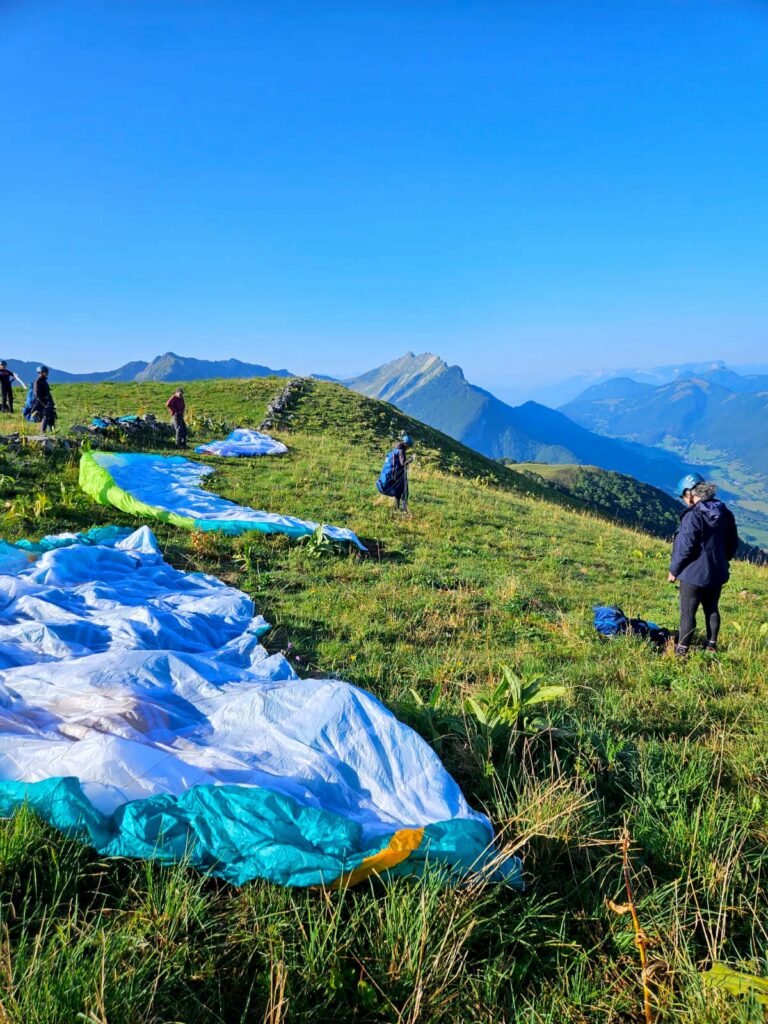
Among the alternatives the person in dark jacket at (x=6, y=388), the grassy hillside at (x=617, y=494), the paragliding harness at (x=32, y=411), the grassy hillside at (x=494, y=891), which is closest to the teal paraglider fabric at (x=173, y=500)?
A: the grassy hillside at (x=494, y=891)

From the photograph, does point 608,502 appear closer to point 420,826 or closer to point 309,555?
point 309,555

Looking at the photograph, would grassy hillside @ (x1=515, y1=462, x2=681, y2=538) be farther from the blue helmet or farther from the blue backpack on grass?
the blue backpack on grass

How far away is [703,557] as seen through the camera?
6.66 metres

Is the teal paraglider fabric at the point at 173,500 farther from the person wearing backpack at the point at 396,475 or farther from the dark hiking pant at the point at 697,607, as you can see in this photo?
the dark hiking pant at the point at 697,607

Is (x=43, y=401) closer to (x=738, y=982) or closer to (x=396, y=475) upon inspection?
(x=396, y=475)

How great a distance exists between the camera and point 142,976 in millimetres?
2012

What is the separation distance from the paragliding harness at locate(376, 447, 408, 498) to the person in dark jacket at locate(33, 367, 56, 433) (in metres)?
11.0

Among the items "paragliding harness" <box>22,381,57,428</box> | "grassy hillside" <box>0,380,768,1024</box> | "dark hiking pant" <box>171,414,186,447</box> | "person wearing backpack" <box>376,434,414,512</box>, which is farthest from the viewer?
"dark hiking pant" <box>171,414,186,447</box>

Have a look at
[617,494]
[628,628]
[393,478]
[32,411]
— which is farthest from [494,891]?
Answer: [617,494]

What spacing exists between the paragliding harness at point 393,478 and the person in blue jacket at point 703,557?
7.39 meters

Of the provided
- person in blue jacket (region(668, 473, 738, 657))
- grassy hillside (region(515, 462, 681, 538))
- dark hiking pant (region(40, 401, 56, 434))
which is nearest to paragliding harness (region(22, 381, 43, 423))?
dark hiking pant (region(40, 401, 56, 434))

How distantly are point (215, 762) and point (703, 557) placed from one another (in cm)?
607

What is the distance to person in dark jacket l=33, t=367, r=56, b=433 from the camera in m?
16.8

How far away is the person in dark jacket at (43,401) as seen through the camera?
1681 cm
